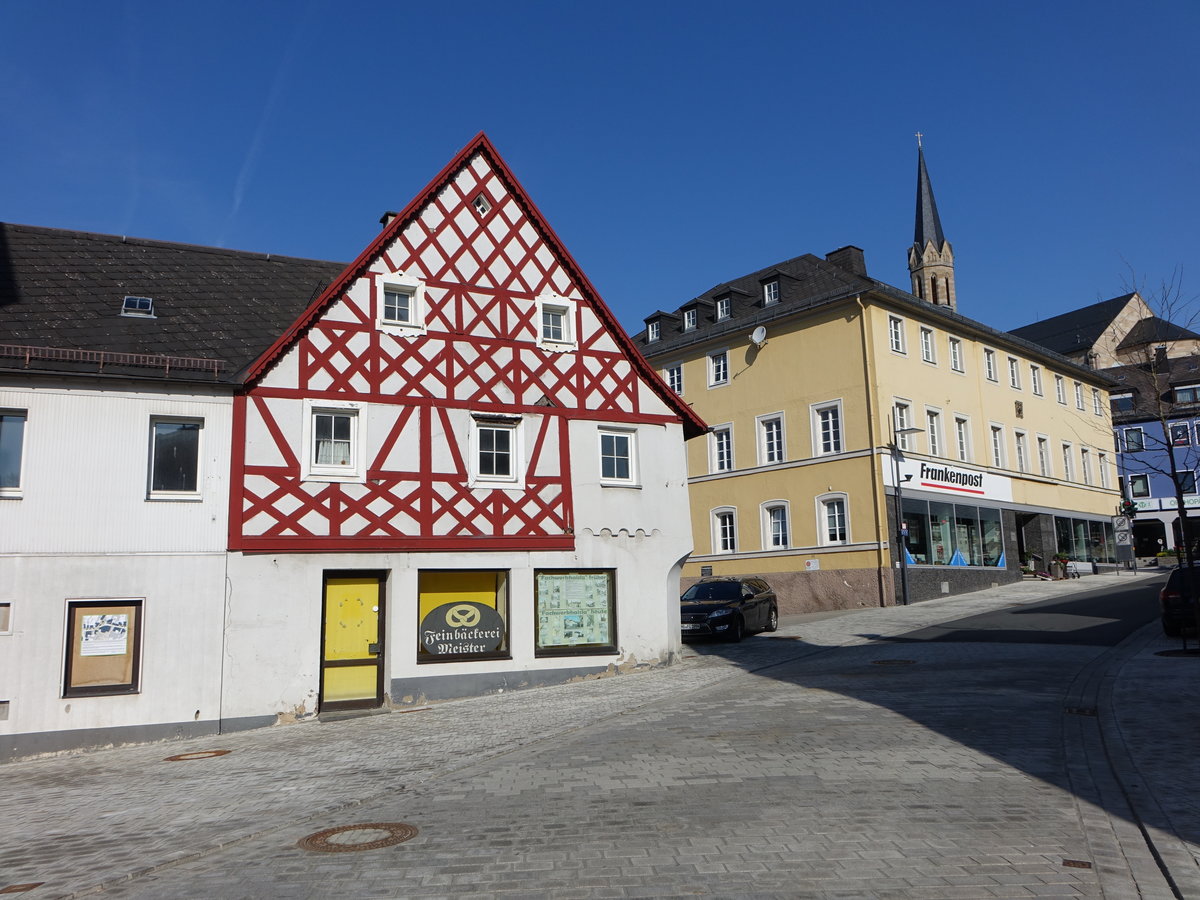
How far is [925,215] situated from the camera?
63.7 metres

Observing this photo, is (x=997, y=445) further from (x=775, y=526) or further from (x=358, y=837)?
(x=358, y=837)

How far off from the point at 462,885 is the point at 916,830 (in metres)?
3.41

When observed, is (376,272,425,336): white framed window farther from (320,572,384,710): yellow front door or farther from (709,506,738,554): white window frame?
(709,506,738,554): white window frame

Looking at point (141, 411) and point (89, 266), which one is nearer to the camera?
point (141, 411)

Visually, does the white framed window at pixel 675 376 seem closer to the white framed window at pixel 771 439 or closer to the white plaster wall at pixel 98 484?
the white framed window at pixel 771 439

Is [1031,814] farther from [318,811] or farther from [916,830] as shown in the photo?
[318,811]

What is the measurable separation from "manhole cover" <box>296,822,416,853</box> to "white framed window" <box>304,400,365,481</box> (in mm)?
9366

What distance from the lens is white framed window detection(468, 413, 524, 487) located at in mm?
18344

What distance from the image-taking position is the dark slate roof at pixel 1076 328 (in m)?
70.8

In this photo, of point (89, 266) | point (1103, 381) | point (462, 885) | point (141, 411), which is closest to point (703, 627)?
point (141, 411)

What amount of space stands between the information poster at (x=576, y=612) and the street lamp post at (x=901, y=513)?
16064 mm

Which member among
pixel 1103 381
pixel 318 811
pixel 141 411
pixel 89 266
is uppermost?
pixel 1103 381

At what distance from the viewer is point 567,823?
7938 mm

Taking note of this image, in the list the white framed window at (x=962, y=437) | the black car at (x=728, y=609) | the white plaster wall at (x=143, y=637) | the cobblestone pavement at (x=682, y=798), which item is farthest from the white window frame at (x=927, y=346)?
the white plaster wall at (x=143, y=637)
